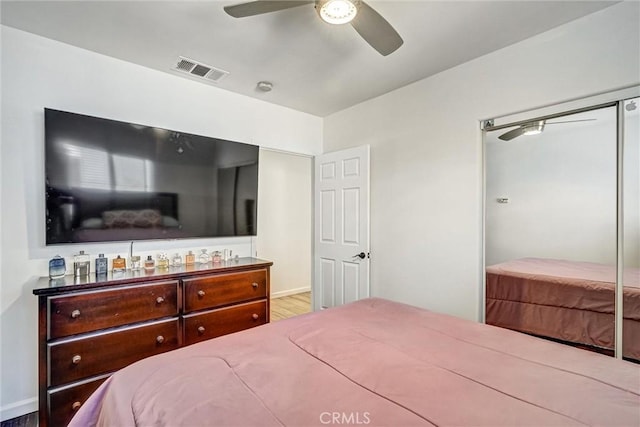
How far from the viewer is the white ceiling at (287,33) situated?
1.88 meters

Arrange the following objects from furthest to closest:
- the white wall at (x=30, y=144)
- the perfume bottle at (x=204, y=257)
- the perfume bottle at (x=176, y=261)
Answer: the perfume bottle at (x=204, y=257) < the perfume bottle at (x=176, y=261) < the white wall at (x=30, y=144)

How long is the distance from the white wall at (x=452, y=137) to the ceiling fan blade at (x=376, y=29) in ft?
2.61

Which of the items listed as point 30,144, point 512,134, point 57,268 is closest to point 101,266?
point 57,268

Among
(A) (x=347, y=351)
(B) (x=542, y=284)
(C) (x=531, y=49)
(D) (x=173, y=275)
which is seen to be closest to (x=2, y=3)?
(D) (x=173, y=275)

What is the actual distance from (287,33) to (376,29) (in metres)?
0.75

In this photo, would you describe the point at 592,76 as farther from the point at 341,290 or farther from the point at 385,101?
the point at 341,290

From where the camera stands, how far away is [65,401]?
187cm

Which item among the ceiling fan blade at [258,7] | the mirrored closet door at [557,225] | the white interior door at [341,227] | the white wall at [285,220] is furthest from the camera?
the white wall at [285,220]

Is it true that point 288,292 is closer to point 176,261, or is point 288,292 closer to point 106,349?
point 176,261

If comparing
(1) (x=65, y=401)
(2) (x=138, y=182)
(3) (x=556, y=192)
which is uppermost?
(2) (x=138, y=182)

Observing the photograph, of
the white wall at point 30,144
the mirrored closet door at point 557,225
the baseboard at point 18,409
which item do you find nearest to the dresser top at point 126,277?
the white wall at point 30,144

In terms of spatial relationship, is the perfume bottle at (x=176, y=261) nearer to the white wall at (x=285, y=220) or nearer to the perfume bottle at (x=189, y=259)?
the perfume bottle at (x=189, y=259)

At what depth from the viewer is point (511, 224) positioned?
2.42 metres

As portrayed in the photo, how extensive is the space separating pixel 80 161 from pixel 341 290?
2.74m
